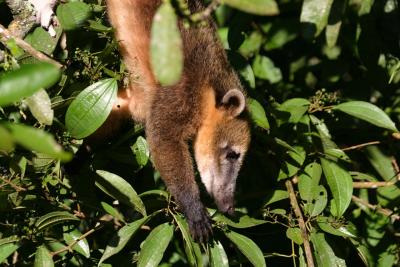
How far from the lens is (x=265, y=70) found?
504 cm

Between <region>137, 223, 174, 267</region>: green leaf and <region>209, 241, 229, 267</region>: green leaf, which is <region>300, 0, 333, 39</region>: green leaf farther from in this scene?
<region>137, 223, 174, 267</region>: green leaf

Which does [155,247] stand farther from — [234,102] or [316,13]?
[316,13]

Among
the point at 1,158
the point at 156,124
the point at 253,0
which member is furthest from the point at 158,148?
the point at 253,0

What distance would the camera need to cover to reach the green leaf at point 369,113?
12.0ft

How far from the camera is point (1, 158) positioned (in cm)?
317

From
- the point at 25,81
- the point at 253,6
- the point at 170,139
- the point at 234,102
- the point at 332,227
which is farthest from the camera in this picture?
the point at 234,102

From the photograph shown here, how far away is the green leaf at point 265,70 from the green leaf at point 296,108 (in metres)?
0.94

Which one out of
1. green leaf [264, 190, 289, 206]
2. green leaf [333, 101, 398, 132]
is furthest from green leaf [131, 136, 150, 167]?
green leaf [333, 101, 398, 132]

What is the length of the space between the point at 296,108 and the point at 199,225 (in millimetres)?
1097

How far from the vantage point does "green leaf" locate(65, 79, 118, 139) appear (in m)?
2.98

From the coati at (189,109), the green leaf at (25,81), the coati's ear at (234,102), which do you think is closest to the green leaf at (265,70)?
the coati at (189,109)

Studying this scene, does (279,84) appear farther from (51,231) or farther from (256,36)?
(51,231)

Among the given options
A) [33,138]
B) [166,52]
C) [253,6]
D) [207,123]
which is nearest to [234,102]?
[207,123]

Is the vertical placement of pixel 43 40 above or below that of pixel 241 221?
above
